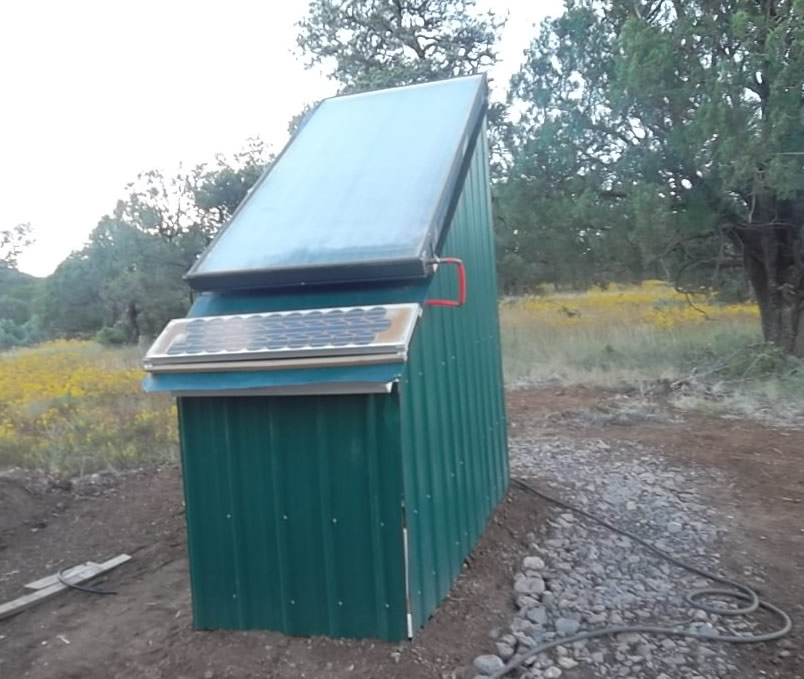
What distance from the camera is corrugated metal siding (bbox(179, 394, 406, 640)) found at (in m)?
3.20

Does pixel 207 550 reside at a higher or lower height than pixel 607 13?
lower

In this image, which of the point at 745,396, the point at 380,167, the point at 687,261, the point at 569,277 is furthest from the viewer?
the point at 569,277

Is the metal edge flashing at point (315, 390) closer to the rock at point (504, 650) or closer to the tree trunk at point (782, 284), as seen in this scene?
the rock at point (504, 650)

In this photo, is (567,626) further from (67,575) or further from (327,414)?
(67,575)

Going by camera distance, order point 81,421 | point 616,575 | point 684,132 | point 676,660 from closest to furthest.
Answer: point 676,660 → point 616,575 → point 81,421 → point 684,132

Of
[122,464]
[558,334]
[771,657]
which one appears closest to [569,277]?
[558,334]

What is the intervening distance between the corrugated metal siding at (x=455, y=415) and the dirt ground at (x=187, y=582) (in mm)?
203

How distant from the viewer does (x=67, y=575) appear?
4.43m

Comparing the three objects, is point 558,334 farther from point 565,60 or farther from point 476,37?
point 476,37

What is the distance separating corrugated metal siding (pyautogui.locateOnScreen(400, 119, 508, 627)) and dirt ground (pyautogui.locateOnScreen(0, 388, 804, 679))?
20 centimetres

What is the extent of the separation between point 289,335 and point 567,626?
1.86m

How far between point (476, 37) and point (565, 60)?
5.01 metres

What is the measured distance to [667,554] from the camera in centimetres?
454

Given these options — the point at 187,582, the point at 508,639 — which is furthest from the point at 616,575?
the point at 187,582
